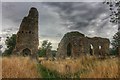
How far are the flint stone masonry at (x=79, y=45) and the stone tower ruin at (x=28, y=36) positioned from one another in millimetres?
3584

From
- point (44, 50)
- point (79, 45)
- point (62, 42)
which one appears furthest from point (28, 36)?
point (44, 50)

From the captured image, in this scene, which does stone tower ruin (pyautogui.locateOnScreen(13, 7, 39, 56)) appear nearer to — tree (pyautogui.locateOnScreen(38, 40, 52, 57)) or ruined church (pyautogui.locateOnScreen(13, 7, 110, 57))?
ruined church (pyautogui.locateOnScreen(13, 7, 110, 57))

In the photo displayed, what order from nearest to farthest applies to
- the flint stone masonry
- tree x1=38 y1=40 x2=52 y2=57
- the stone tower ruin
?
the stone tower ruin, the flint stone masonry, tree x1=38 y1=40 x2=52 y2=57

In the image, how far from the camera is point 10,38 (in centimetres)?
3588

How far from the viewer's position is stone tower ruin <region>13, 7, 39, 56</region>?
79.7ft

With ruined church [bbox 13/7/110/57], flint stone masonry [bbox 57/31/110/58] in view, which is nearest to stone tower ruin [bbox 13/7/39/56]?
ruined church [bbox 13/7/110/57]

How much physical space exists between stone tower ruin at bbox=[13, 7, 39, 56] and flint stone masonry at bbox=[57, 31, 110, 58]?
3584 millimetres

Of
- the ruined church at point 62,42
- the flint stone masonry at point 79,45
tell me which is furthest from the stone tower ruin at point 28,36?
the flint stone masonry at point 79,45

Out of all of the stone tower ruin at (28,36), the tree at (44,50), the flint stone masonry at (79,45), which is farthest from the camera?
the tree at (44,50)

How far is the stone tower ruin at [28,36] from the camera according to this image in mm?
24297

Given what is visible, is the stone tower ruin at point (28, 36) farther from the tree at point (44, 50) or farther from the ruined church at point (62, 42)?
the tree at point (44, 50)

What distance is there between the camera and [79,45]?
85.8 feet

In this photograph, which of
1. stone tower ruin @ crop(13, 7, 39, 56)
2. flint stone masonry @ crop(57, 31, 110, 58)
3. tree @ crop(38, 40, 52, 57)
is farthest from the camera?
tree @ crop(38, 40, 52, 57)

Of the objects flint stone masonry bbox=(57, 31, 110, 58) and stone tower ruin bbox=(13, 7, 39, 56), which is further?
flint stone masonry bbox=(57, 31, 110, 58)
